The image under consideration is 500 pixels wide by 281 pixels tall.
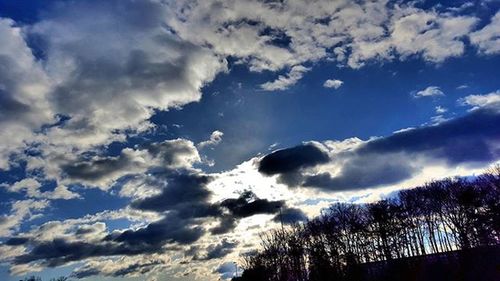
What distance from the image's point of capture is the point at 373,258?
92.2 m

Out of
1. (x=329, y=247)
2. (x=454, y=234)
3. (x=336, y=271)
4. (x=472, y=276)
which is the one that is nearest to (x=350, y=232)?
(x=329, y=247)

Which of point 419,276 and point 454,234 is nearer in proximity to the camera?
point 419,276

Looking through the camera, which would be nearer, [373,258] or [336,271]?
[336,271]

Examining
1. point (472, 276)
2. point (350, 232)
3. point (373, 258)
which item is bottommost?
point (472, 276)

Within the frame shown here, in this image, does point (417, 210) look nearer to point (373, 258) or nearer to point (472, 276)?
point (373, 258)

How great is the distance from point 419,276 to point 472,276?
26.7 ft

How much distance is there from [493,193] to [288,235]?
50659 millimetres

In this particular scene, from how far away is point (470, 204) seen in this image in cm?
8069

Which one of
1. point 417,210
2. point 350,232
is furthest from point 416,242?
point 350,232

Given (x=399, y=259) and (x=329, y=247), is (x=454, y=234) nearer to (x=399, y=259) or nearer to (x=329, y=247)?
(x=399, y=259)

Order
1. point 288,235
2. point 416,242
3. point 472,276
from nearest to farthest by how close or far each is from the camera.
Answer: point 472,276 < point 416,242 < point 288,235

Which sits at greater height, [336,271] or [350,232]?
[350,232]

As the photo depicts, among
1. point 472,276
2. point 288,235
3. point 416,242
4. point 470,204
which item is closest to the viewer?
point 472,276

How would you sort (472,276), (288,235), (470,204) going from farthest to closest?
(288,235) < (470,204) < (472,276)
